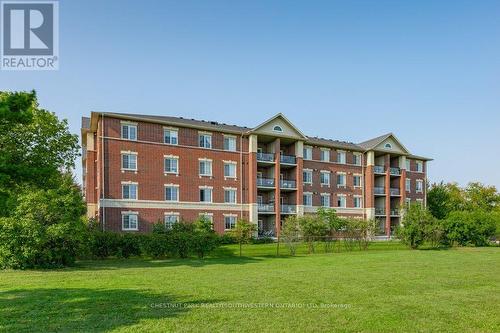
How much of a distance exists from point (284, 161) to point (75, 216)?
27.1m

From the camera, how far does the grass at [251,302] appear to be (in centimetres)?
737

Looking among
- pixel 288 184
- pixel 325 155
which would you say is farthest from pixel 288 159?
pixel 325 155

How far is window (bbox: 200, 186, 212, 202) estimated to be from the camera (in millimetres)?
38281

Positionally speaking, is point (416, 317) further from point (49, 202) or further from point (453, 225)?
point (453, 225)

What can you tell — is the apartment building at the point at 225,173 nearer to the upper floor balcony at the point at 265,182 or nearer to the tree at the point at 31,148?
the upper floor balcony at the point at 265,182

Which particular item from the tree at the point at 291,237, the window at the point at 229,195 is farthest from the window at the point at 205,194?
the tree at the point at 291,237

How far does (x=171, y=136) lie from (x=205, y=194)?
681cm

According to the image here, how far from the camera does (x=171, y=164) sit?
36.8m

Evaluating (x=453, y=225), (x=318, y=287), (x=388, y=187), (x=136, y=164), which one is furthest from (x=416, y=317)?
(x=388, y=187)

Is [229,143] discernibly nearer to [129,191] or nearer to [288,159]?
[288,159]

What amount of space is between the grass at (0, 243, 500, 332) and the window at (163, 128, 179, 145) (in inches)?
901

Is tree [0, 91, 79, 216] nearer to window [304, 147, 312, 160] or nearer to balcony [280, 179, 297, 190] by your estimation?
balcony [280, 179, 297, 190]

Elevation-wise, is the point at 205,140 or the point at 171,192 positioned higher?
the point at 205,140

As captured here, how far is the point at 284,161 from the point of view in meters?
42.8
